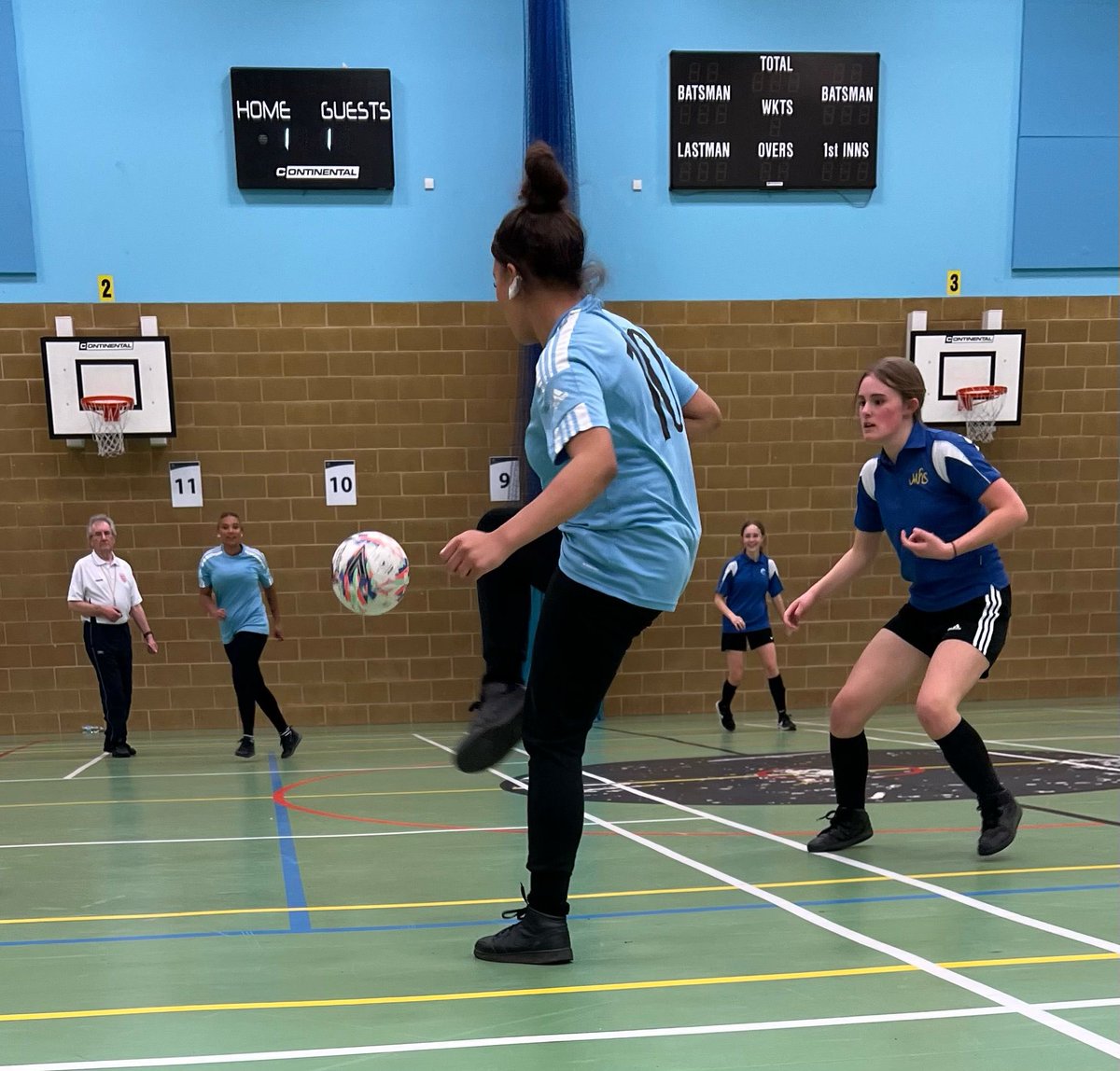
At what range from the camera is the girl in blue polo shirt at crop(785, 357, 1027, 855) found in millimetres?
3980

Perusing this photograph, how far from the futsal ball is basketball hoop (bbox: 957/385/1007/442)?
7593 millimetres

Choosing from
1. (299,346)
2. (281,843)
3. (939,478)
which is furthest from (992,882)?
(299,346)

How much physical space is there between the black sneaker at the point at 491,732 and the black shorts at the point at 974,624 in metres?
1.88

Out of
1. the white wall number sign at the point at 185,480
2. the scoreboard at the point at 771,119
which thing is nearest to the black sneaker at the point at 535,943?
the white wall number sign at the point at 185,480

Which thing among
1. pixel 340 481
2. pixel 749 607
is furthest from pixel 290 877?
pixel 340 481

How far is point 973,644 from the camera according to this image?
405 cm

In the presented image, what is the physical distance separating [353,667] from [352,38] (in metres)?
5.59

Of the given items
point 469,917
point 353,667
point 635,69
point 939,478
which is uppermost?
point 635,69

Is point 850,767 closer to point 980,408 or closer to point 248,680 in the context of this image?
point 248,680

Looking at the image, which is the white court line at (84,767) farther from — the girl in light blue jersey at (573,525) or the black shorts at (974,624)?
the black shorts at (974,624)

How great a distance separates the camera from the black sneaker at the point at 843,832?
4.39 m

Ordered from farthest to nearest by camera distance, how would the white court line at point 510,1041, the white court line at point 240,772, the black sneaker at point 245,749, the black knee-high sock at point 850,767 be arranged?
1. the black sneaker at point 245,749
2. the white court line at point 240,772
3. the black knee-high sock at point 850,767
4. the white court line at point 510,1041

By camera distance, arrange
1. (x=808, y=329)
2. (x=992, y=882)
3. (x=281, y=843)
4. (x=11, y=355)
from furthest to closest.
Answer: (x=808, y=329) → (x=11, y=355) → (x=281, y=843) → (x=992, y=882)

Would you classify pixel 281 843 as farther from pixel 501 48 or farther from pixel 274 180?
pixel 501 48
